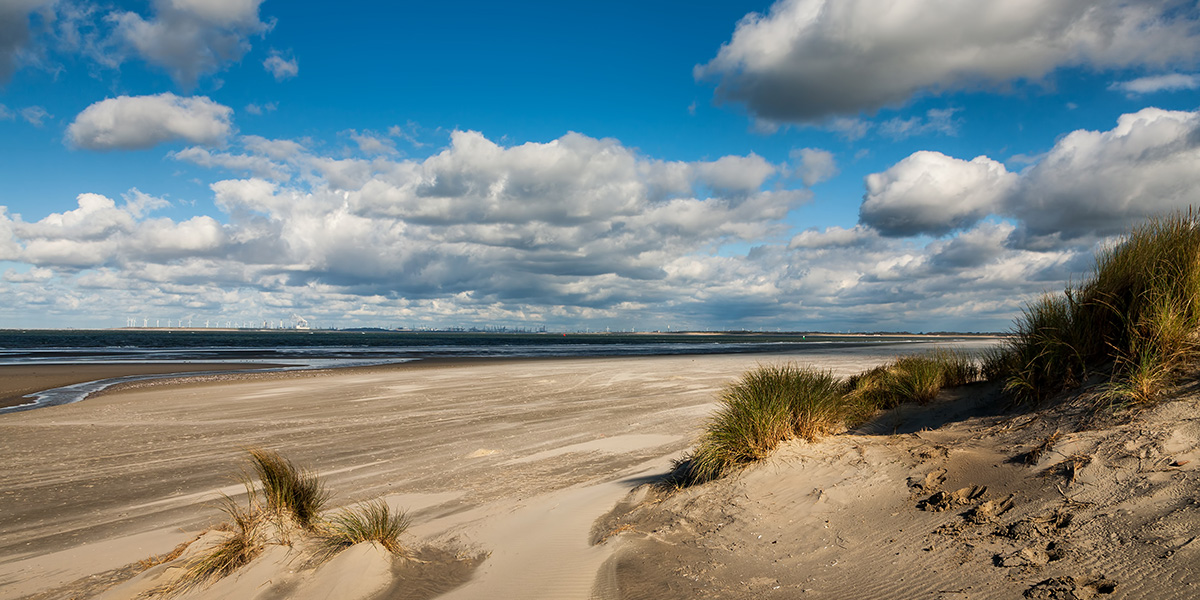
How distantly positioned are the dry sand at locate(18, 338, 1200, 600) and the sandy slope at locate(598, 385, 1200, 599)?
0.02 m

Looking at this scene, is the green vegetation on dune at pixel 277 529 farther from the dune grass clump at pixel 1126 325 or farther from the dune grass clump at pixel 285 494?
the dune grass clump at pixel 1126 325

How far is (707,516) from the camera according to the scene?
6.12 m

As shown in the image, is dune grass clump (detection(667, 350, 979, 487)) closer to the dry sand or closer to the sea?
the dry sand

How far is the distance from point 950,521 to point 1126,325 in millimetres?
3424

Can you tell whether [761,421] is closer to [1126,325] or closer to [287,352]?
[1126,325]

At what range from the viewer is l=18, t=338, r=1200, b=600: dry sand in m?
4.16

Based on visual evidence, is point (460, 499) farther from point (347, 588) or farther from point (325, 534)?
point (347, 588)

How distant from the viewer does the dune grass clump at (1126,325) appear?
19.0ft

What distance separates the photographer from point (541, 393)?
21.4m

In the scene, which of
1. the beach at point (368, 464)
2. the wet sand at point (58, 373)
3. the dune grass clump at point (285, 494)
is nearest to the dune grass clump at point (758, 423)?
the beach at point (368, 464)

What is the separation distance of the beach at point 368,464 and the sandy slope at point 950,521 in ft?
3.50

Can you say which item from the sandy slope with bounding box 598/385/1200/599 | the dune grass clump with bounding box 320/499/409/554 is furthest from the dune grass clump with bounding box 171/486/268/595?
the sandy slope with bounding box 598/385/1200/599

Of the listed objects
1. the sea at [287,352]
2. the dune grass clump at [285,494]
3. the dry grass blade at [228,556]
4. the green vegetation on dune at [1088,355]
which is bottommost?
the sea at [287,352]

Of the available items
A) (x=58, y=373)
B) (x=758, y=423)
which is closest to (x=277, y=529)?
(x=758, y=423)
